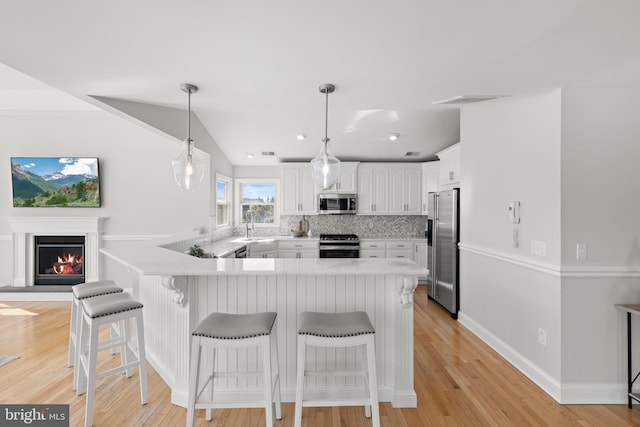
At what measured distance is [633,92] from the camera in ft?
7.77

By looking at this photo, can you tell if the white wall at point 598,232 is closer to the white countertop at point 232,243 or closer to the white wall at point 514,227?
the white wall at point 514,227

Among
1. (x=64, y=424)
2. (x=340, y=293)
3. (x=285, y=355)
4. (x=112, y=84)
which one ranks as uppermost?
(x=112, y=84)

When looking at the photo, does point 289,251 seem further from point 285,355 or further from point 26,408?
point 26,408

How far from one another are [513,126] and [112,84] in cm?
330

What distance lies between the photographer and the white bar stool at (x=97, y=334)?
202cm

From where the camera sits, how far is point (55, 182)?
489cm

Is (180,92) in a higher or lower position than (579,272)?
higher

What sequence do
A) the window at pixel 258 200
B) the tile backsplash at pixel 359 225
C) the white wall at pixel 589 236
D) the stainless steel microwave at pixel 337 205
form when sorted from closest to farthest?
the white wall at pixel 589 236 → the stainless steel microwave at pixel 337 205 → the tile backsplash at pixel 359 225 → the window at pixel 258 200

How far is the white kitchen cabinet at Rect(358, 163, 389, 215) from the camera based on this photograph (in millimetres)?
5938

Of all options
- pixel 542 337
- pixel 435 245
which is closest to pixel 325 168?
→ pixel 542 337

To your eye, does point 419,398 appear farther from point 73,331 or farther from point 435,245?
point 73,331

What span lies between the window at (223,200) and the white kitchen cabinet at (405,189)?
2985mm

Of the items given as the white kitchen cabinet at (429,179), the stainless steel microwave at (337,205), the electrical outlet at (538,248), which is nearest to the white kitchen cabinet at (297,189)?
the stainless steel microwave at (337,205)

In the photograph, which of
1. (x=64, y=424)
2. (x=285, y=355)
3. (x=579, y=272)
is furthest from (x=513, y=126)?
(x=64, y=424)
